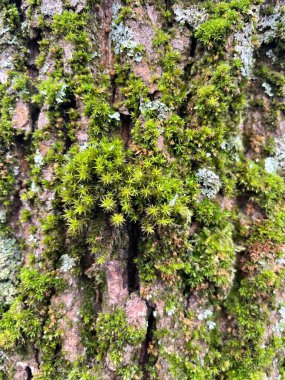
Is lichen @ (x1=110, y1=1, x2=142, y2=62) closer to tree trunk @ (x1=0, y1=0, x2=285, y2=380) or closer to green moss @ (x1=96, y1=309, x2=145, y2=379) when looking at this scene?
tree trunk @ (x1=0, y1=0, x2=285, y2=380)

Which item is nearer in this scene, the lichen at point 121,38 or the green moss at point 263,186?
the lichen at point 121,38

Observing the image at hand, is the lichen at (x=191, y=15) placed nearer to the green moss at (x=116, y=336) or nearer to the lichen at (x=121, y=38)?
the lichen at (x=121, y=38)

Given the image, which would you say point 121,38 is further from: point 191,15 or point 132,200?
point 132,200

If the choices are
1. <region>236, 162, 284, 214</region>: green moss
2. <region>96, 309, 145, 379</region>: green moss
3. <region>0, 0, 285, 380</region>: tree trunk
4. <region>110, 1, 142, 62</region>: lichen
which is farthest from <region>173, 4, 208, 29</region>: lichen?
<region>96, 309, 145, 379</region>: green moss

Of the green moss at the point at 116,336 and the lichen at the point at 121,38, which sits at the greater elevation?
the lichen at the point at 121,38

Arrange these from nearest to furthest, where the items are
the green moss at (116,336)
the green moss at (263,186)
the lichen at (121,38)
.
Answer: the green moss at (116,336) < the lichen at (121,38) < the green moss at (263,186)

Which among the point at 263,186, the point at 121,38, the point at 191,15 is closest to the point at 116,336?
the point at 263,186

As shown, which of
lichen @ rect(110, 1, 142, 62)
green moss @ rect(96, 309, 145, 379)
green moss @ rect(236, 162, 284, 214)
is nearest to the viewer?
green moss @ rect(96, 309, 145, 379)

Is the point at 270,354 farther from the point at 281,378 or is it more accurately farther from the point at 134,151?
the point at 134,151

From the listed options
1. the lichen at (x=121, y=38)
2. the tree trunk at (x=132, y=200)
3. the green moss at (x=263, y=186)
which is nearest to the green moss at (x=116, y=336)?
the tree trunk at (x=132, y=200)
